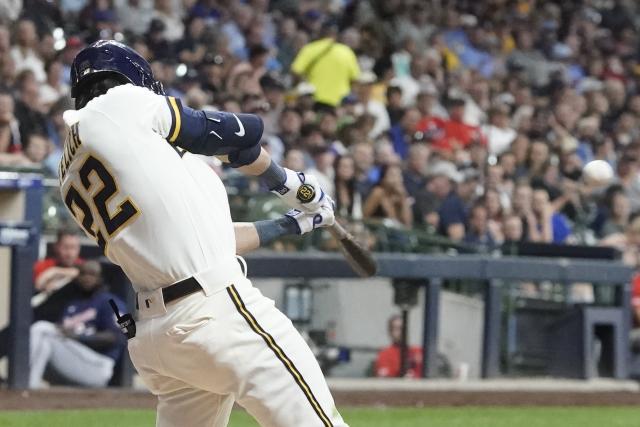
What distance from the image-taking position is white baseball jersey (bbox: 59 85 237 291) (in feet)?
12.9

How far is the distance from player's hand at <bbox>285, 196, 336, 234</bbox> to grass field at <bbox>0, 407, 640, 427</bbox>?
3.36m

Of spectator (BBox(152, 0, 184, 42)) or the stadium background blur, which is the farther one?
spectator (BBox(152, 0, 184, 42))

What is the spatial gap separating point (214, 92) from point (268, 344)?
29.6 ft

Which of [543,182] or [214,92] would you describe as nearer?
[214,92]

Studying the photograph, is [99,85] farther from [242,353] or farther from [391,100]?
[391,100]

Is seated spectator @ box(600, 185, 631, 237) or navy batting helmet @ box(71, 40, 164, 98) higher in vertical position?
seated spectator @ box(600, 185, 631, 237)

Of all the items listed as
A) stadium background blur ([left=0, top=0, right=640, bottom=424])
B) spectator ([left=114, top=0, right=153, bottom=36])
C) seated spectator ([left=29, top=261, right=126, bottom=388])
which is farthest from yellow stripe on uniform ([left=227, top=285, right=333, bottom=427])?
spectator ([left=114, top=0, right=153, bottom=36])

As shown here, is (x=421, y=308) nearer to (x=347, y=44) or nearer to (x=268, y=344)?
(x=347, y=44)

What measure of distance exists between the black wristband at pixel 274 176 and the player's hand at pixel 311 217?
0.76ft

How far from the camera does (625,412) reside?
362 inches

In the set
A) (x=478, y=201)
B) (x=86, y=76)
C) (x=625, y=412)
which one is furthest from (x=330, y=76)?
(x=86, y=76)

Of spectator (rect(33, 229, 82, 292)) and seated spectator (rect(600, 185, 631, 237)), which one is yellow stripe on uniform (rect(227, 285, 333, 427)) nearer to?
spectator (rect(33, 229, 82, 292))

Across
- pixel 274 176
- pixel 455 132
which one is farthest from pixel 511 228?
pixel 274 176

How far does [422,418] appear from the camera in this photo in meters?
8.47
